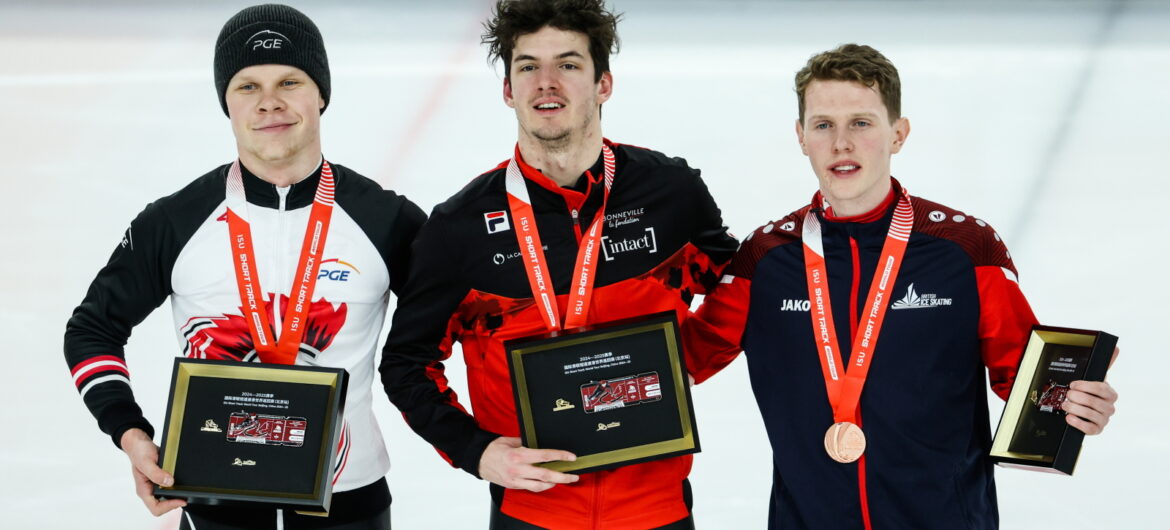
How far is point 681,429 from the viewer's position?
2.32 m

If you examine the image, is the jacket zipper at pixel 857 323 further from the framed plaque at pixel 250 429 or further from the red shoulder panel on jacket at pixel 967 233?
the framed plaque at pixel 250 429

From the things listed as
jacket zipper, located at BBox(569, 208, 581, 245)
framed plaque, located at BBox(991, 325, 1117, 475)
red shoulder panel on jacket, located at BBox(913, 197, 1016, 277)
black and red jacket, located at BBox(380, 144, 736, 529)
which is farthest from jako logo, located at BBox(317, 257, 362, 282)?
framed plaque, located at BBox(991, 325, 1117, 475)

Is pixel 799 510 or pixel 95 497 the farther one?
pixel 95 497

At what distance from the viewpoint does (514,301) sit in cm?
249

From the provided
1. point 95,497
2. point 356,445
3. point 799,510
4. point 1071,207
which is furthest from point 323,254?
point 1071,207

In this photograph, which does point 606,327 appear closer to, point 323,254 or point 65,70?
point 323,254

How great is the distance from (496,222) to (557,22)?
0.45 m

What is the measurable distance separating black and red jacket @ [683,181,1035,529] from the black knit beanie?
117 centimetres

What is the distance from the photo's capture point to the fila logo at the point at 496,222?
249 centimetres

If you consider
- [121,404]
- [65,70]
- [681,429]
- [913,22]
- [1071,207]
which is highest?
[913,22]

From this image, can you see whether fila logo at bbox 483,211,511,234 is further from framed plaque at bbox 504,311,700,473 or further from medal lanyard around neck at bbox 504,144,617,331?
framed plaque at bbox 504,311,700,473

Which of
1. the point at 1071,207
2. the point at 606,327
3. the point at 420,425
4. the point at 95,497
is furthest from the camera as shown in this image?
the point at 1071,207
